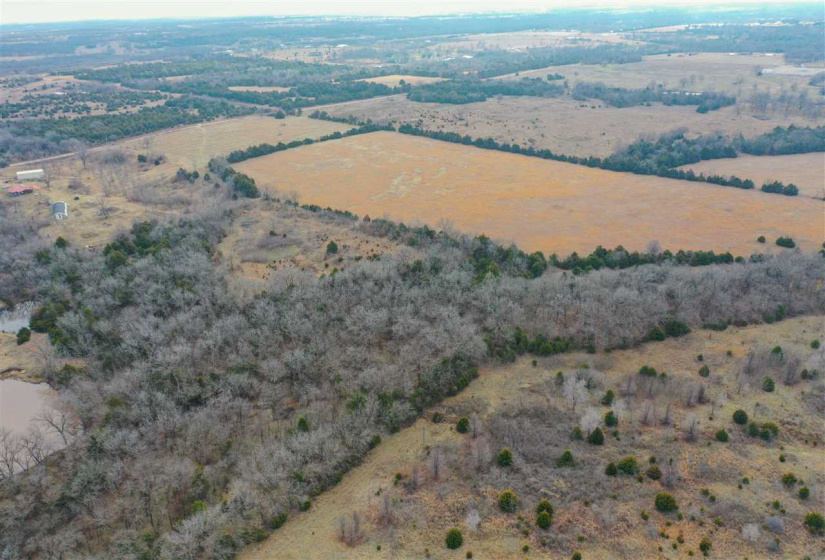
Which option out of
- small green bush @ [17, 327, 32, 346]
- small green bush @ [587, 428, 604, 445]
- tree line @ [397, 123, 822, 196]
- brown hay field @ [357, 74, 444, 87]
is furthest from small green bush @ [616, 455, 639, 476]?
brown hay field @ [357, 74, 444, 87]

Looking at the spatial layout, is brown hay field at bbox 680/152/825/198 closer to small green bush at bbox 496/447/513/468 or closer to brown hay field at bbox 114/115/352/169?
small green bush at bbox 496/447/513/468

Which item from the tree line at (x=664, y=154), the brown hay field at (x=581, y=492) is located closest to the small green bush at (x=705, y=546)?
the brown hay field at (x=581, y=492)

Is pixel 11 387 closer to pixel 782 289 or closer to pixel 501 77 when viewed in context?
pixel 782 289

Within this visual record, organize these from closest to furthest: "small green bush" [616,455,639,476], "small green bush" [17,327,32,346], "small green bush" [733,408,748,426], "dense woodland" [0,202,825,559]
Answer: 1. "dense woodland" [0,202,825,559]
2. "small green bush" [616,455,639,476]
3. "small green bush" [733,408,748,426]
4. "small green bush" [17,327,32,346]

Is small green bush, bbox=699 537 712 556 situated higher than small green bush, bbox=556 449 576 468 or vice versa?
small green bush, bbox=556 449 576 468

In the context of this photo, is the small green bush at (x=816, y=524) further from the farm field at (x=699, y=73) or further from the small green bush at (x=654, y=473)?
the farm field at (x=699, y=73)

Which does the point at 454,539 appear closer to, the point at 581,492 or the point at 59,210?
the point at 581,492

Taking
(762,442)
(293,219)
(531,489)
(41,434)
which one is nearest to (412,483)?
(531,489)

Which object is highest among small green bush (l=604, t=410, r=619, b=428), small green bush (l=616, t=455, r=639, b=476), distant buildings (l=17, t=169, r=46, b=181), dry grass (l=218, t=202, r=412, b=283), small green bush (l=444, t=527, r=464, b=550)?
distant buildings (l=17, t=169, r=46, b=181)

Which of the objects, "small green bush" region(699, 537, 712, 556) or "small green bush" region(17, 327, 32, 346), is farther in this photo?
"small green bush" region(17, 327, 32, 346)
